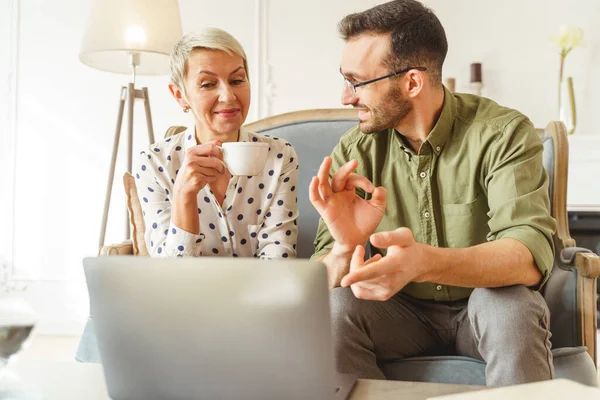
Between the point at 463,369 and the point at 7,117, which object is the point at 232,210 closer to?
the point at 463,369

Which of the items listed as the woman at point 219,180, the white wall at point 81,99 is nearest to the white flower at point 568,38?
the white wall at point 81,99

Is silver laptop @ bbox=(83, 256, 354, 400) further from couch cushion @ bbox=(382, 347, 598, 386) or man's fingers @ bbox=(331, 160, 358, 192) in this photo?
couch cushion @ bbox=(382, 347, 598, 386)

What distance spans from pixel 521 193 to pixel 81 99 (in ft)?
10.2

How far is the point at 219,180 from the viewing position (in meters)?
1.67

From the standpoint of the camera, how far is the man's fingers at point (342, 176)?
120cm

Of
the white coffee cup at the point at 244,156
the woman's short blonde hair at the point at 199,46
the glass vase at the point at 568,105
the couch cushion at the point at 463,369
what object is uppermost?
the glass vase at the point at 568,105

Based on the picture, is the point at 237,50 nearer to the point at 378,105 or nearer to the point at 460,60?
the point at 378,105

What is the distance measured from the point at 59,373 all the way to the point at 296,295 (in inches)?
21.1

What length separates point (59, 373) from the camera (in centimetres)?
103

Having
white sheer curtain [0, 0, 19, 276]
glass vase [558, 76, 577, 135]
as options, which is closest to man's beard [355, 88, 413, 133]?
glass vase [558, 76, 577, 135]

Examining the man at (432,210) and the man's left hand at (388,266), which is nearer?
the man's left hand at (388,266)

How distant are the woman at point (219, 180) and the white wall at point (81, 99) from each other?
2.19 meters

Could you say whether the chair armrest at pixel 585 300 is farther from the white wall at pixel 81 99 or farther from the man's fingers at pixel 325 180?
the white wall at pixel 81 99

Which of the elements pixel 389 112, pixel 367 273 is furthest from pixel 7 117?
pixel 367 273
